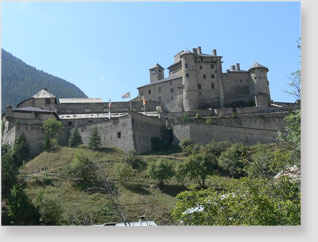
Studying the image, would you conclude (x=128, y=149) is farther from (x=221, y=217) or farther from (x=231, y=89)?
(x=221, y=217)

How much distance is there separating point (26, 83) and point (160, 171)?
201 ft

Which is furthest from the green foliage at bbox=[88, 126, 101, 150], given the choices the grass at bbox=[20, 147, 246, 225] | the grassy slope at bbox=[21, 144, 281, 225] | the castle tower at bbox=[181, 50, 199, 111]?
the castle tower at bbox=[181, 50, 199, 111]

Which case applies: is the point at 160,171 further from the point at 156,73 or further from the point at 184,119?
the point at 156,73

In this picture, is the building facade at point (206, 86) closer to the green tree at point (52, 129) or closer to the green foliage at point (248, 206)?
the green tree at point (52, 129)

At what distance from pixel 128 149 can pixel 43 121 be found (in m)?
10.8

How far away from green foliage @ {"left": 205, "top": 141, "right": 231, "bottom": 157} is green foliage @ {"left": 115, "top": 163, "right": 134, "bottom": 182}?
944 cm

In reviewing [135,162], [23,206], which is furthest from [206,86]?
[23,206]

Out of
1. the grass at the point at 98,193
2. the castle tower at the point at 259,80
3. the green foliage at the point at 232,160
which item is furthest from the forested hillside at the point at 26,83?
the green foliage at the point at 232,160

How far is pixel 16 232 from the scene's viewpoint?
1094cm

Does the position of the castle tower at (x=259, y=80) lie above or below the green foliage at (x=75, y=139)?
above

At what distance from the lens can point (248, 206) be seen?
11242 millimetres

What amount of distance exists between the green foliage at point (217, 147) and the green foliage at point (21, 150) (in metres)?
17.7

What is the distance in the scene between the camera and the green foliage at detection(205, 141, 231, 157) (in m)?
38.2

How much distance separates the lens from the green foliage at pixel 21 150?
119 ft
